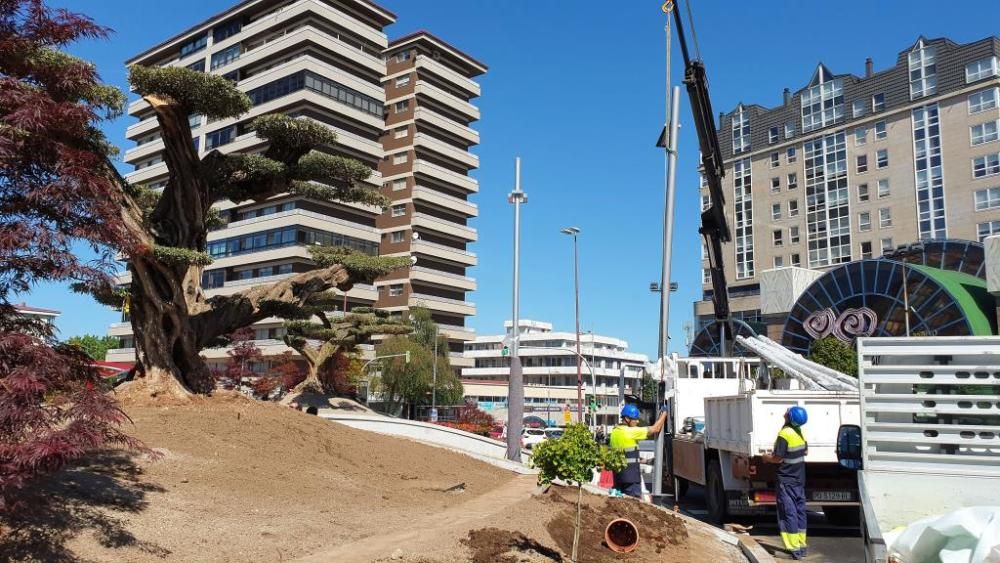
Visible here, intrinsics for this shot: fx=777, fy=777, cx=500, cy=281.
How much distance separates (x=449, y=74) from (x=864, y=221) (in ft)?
A: 134

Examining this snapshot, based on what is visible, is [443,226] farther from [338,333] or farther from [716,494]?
[716,494]

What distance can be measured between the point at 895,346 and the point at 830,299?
143 feet

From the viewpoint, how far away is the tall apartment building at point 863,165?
58.1m

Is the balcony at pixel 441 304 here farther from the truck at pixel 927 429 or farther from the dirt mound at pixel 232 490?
the truck at pixel 927 429

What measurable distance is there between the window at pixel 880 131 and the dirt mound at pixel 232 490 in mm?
60997

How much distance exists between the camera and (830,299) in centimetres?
4603

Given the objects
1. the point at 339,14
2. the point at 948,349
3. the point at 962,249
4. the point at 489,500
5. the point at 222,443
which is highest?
the point at 339,14

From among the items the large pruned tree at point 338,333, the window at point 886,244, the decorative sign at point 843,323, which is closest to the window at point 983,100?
the window at point 886,244

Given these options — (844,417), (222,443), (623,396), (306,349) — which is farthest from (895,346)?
(306,349)

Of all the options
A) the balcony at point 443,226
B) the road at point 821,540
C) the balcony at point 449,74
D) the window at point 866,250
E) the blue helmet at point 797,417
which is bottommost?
the road at point 821,540

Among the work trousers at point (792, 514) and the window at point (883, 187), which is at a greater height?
the window at point (883, 187)

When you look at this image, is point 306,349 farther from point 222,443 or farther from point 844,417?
point 844,417

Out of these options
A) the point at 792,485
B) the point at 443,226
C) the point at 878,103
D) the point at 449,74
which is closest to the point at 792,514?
the point at 792,485

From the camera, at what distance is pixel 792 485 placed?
9109mm
